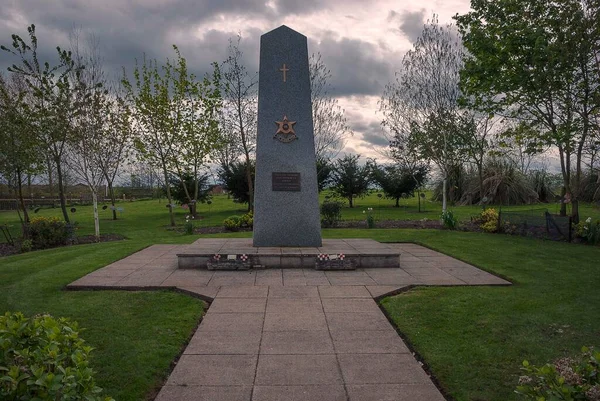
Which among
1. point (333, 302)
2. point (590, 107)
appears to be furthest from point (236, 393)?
point (590, 107)

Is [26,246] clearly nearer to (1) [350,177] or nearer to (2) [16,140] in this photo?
(2) [16,140]

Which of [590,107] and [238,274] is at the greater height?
[590,107]

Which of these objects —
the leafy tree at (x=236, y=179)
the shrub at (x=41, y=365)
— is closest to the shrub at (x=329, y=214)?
the leafy tree at (x=236, y=179)

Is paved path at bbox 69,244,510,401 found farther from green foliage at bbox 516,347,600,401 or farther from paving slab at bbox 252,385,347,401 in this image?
green foliage at bbox 516,347,600,401

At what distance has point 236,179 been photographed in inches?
1133

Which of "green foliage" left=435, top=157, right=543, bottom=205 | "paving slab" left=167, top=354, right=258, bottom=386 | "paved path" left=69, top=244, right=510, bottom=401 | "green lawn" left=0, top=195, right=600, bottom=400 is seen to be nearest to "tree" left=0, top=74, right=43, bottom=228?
"green lawn" left=0, top=195, right=600, bottom=400

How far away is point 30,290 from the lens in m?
7.40

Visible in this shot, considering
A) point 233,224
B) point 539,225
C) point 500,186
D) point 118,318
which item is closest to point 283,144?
point 118,318

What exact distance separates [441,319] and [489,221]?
1178cm

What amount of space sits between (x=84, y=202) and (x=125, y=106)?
24939mm

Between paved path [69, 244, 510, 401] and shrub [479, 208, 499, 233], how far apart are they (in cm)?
758

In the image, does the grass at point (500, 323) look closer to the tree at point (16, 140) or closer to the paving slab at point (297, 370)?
the paving slab at point (297, 370)

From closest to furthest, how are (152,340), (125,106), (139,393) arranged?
(139,393) → (152,340) → (125,106)

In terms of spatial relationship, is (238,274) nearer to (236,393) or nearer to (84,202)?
(236,393)
